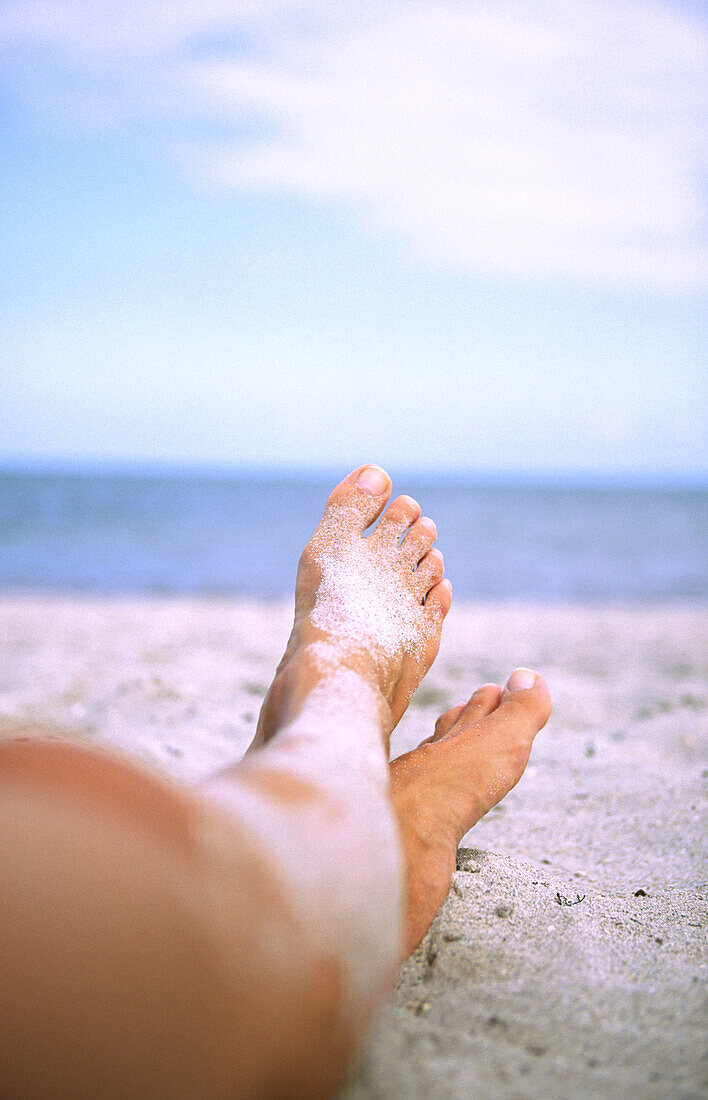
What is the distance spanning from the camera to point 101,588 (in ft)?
21.2

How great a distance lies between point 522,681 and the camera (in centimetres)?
172

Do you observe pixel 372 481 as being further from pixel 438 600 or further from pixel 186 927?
pixel 186 927

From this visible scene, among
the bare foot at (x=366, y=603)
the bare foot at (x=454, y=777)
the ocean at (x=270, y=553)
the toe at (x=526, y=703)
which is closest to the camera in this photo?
the bare foot at (x=454, y=777)

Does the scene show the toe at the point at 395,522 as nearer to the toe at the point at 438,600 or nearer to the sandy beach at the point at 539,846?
the toe at the point at 438,600

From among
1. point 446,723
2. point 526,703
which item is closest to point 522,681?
point 526,703

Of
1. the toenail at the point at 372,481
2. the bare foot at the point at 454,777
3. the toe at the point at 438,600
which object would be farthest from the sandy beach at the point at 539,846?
the toenail at the point at 372,481

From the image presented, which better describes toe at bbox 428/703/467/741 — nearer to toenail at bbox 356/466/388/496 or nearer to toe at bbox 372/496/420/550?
toe at bbox 372/496/420/550

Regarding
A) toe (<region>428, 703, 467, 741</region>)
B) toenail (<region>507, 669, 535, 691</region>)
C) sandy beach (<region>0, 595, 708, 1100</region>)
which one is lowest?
sandy beach (<region>0, 595, 708, 1100</region>)

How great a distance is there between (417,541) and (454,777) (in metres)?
0.66

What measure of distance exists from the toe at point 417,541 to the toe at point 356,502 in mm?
104

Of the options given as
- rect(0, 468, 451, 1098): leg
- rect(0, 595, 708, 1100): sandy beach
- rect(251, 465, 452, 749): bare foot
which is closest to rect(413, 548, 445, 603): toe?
rect(251, 465, 452, 749): bare foot

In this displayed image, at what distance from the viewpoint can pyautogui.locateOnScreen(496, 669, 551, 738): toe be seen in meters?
1.60

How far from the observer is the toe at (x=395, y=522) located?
185 centimetres

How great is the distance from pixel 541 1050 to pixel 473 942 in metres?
0.25
